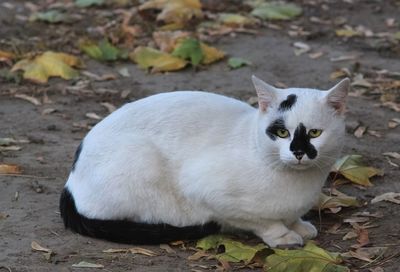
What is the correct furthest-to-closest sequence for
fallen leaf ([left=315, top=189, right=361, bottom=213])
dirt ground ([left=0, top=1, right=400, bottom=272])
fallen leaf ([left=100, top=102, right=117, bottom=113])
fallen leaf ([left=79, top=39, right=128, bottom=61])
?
fallen leaf ([left=79, top=39, right=128, bottom=61]), fallen leaf ([left=100, top=102, right=117, bottom=113]), fallen leaf ([left=315, top=189, right=361, bottom=213]), dirt ground ([left=0, top=1, right=400, bottom=272])

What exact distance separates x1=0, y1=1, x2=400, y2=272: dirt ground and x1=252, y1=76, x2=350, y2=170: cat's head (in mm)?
599

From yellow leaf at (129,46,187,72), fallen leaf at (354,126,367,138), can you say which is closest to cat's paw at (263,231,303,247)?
fallen leaf at (354,126,367,138)

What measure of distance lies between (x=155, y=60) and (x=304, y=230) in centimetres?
371

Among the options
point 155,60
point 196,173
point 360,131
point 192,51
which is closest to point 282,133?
point 196,173

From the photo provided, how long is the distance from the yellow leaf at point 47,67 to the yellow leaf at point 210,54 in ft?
3.96

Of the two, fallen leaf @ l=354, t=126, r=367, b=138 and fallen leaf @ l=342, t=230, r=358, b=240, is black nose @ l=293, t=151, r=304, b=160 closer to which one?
fallen leaf @ l=342, t=230, r=358, b=240

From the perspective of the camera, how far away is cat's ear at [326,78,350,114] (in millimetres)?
4387

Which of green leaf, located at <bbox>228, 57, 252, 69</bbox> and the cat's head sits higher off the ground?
the cat's head

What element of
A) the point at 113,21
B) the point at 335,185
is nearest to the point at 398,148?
the point at 335,185

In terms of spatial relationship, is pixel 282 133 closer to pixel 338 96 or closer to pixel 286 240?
pixel 338 96

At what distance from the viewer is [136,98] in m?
7.44

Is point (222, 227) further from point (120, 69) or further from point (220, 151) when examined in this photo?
point (120, 69)

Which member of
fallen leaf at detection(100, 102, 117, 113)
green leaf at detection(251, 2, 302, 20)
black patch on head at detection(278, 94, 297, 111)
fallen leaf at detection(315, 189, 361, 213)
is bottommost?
green leaf at detection(251, 2, 302, 20)

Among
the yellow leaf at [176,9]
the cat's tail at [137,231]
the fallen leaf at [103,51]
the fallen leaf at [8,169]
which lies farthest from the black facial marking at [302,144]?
the yellow leaf at [176,9]
